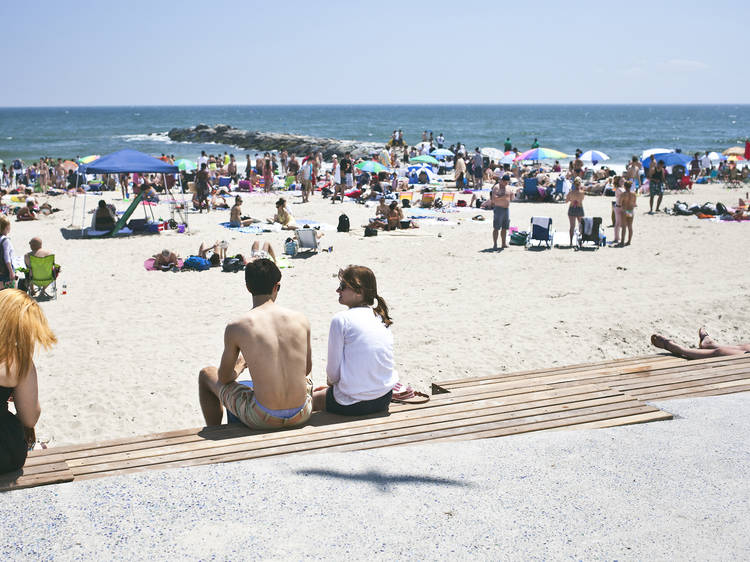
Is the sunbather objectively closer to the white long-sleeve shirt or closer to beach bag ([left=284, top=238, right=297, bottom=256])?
beach bag ([left=284, top=238, right=297, bottom=256])

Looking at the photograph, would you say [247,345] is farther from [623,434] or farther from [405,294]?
[405,294]

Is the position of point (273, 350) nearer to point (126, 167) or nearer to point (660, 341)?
point (660, 341)

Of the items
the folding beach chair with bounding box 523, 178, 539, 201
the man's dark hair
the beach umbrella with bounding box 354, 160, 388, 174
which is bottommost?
the folding beach chair with bounding box 523, 178, 539, 201

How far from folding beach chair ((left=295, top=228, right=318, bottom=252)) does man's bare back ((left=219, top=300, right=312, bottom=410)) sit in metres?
8.77

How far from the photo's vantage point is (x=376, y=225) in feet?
50.3

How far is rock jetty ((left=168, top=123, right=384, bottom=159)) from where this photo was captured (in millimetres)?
41388

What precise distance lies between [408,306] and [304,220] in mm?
7847

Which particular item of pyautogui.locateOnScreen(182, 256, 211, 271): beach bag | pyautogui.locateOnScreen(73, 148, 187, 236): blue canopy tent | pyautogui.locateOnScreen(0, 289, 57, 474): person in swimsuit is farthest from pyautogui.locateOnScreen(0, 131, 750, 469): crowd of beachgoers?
pyautogui.locateOnScreen(73, 148, 187, 236): blue canopy tent

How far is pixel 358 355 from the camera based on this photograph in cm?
400

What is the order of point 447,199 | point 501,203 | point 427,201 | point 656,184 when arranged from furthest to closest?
point 447,199
point 427,201
point 656,184
point 501,203

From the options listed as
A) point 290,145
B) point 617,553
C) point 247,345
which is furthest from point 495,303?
point 290,145

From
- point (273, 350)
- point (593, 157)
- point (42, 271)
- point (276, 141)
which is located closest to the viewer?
point (273, 350)

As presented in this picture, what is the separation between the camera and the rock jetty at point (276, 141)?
4139 cm

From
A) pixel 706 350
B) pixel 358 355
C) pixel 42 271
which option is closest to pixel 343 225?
pixel 42 271
